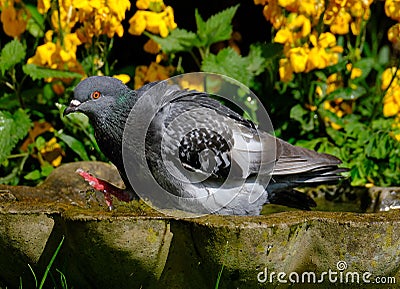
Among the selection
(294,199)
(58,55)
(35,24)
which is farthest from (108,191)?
(35,24)

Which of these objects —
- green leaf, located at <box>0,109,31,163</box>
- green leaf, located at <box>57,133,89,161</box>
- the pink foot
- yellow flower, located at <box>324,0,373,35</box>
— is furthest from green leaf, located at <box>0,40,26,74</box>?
yellow flower, located at <box>324,0,373,35</box>

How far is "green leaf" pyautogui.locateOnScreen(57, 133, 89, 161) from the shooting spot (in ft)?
15.5

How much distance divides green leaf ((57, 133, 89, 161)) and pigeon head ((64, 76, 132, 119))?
3.66 ft

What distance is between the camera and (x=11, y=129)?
4520mm

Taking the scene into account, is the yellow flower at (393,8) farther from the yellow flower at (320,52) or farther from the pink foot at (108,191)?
the pink foot at (108,191)

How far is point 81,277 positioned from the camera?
123 inches

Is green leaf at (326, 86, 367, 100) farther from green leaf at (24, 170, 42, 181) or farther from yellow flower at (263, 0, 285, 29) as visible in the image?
green leaf at (24, 170, 42, 181)

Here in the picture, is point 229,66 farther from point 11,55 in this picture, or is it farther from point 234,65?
point 11,55

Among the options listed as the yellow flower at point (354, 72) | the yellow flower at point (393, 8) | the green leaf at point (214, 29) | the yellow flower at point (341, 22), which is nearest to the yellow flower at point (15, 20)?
the green leaf at point (214, 29)

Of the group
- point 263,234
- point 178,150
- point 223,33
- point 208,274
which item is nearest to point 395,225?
point 263,234

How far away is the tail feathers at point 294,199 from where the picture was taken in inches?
157

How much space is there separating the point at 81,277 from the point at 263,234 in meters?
0.79

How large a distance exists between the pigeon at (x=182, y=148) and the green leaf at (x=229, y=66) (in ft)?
2.94

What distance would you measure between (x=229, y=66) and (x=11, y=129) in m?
1.32
